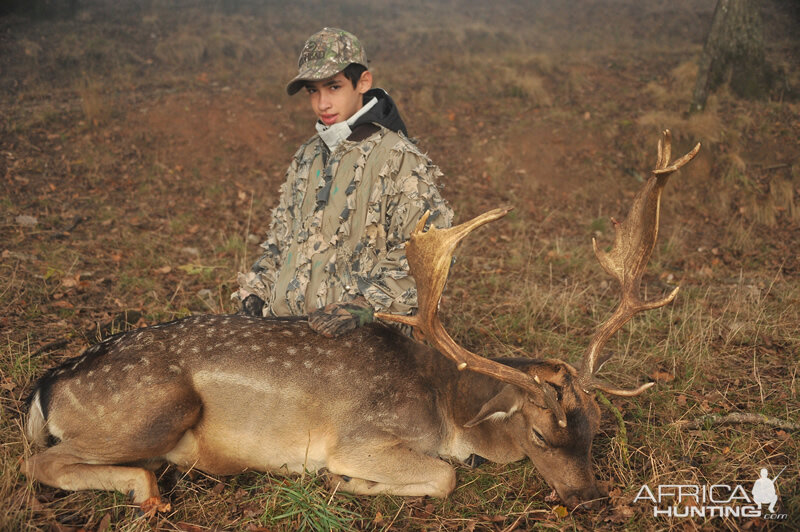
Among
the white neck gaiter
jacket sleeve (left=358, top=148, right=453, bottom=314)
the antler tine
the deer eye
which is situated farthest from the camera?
the white neck gaiter

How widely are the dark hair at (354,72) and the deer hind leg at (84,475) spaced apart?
303 cm

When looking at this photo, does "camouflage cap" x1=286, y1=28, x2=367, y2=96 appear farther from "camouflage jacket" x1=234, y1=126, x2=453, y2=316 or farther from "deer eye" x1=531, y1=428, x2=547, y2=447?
"deer eye" x1=531, y1=428, x2=547, y2=447

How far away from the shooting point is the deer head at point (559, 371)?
139 inches

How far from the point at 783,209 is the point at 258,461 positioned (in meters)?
8.54

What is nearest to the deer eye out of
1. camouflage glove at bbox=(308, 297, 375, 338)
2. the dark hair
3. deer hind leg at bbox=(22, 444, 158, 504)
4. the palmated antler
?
the palmated antler

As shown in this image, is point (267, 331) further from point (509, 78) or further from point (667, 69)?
point (667, 69)

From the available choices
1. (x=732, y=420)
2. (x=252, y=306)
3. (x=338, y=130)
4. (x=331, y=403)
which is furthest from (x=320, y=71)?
(x=732, y=420)

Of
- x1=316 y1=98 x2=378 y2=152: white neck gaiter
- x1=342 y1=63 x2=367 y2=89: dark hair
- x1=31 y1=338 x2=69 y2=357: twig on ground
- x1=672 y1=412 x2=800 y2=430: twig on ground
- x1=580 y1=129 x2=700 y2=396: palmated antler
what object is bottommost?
x1=672 y1=412 x2=800 y2=430: twig on ground

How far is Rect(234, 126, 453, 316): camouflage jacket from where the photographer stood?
14.5 ft

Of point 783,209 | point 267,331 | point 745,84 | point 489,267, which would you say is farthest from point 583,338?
point 745,84

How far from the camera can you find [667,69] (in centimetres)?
1496

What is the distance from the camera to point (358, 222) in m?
4.61

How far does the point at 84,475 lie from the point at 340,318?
1782 mm

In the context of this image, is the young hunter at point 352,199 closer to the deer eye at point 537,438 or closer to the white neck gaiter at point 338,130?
the white neck gaiter at point 338,130
